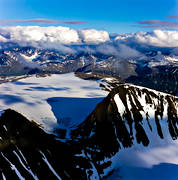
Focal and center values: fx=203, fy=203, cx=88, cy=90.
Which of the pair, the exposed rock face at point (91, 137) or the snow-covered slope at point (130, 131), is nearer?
the exposed rock face at point (91, 137)

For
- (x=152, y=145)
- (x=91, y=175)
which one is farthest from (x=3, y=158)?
(x=152, y=145)

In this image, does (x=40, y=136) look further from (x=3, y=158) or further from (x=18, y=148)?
(x=3, y=158)

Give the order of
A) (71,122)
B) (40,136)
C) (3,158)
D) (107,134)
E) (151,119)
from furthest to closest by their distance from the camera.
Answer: (151,119) → (71,122) → (107,134) → (40,136) → (3,158)

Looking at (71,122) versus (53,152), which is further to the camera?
(71,122)

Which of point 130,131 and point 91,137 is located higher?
point 130,131

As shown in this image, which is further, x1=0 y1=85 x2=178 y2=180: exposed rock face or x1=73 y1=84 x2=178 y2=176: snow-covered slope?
x1=73 y1=84 x2=178 y2=176: snow-covered slope

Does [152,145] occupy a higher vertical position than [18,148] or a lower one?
lower

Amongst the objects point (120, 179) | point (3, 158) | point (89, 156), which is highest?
point (3, 158)

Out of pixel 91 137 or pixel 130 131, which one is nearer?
pixel 91 137
